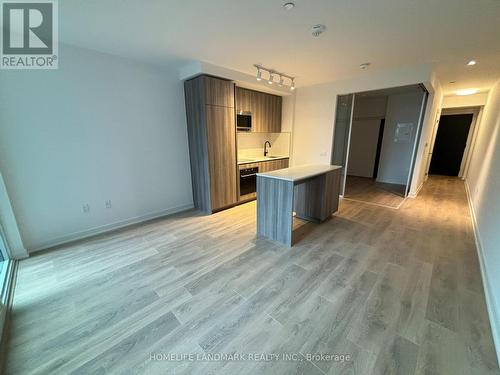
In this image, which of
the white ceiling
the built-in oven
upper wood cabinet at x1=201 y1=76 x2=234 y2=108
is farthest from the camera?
the built-in oven

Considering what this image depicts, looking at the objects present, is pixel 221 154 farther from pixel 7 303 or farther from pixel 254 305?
pixel 7 303

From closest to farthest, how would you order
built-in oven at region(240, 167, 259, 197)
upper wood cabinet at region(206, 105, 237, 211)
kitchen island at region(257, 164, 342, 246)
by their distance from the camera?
1. kitchen island at region(257, 164, 342, 246)
2. upper wood cabinet at region(206, 105, 237, 211)
3. built-in oven at region(240, 167, 259, 197)

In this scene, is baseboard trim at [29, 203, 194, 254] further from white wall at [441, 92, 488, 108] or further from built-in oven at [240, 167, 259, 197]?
white wall at [441, 92, 488, 108]

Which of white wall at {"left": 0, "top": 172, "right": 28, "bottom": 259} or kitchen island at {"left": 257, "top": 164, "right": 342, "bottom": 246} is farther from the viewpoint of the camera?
kitchen island at {"left": 257, "top": 164, "right": 342, "bottom": 246}

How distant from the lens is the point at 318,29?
2.21 m

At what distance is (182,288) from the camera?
6.40ft

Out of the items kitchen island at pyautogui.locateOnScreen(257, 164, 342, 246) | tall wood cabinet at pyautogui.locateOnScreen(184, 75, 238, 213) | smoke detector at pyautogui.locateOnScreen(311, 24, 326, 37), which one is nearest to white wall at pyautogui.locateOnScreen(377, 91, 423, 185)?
kitchen island at pyautogui.locateOnScreen(257, 164, 342, 246)

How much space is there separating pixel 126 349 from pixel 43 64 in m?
3.24

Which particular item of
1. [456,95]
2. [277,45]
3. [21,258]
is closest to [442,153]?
[456,95]

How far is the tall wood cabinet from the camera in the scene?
11.2 ft

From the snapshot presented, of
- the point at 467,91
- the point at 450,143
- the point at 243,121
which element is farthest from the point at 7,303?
the point at 450,143

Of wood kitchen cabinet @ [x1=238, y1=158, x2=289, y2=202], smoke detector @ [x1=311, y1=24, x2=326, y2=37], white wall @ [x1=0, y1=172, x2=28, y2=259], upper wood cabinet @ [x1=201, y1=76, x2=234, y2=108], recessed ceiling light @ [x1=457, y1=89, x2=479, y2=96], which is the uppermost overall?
recessed ceiling light @ [x1=457, y1=89, x2=479, y2=96]

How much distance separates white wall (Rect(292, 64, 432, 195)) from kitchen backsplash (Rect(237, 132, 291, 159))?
0.28 metres

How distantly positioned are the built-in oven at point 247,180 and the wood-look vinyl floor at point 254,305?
1498 mm
